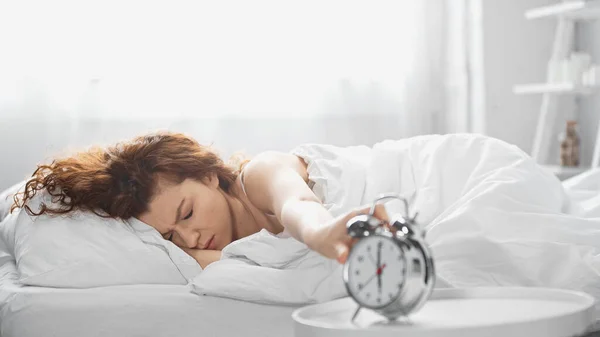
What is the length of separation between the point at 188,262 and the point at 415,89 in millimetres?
2111

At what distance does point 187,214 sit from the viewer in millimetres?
1830

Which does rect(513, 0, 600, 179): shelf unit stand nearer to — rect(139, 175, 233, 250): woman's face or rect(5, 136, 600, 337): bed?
rect(5, 136, 600, 337): bed

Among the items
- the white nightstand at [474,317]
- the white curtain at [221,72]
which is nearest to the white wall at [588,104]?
the white curtain at [221,72]

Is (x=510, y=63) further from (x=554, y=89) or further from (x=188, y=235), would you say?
(x=188, y=235)

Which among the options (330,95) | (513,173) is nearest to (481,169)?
(513,173)

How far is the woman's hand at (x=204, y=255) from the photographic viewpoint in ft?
5.90

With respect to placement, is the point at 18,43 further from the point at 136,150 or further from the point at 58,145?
the point at 136,150

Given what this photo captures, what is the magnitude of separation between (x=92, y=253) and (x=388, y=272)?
34.9 inches

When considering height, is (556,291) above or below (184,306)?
above

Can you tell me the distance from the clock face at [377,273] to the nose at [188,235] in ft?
2.79

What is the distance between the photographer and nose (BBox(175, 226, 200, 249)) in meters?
1.81

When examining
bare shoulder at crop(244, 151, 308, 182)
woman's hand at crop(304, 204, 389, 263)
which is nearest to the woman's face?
bare shoulder at crop(244, 151, 308, 182)

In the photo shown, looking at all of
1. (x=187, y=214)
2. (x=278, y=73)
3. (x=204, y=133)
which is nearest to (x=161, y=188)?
Answer: (x=187, y=214)

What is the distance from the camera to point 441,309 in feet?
3.66
